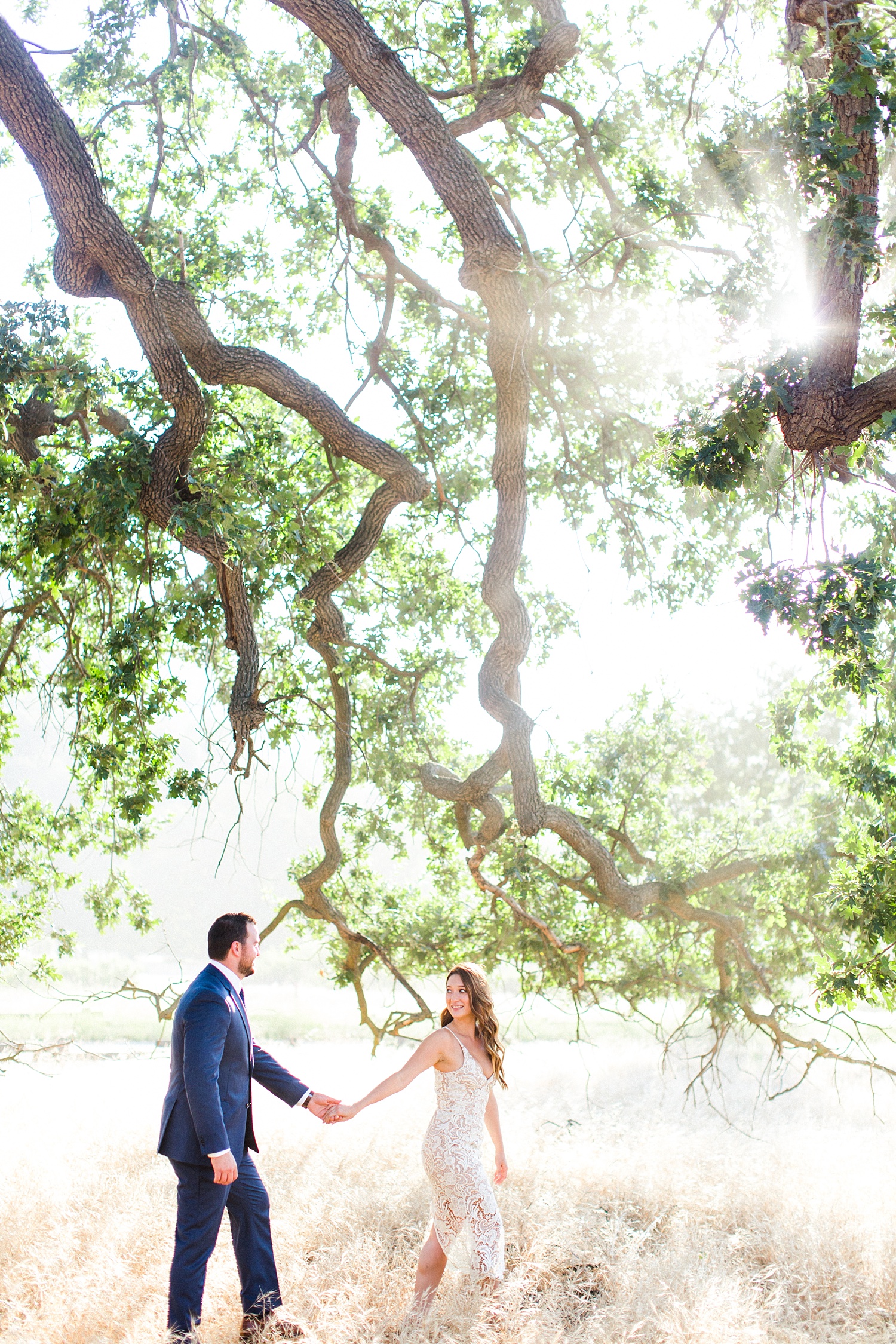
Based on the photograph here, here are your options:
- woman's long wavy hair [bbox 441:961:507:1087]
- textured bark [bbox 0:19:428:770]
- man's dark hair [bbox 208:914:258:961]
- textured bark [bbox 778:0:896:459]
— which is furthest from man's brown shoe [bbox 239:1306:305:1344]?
textured bark [bbox 778:0:896:459]

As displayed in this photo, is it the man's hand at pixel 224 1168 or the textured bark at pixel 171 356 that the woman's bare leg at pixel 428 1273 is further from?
the textured bark at pixel 171 356

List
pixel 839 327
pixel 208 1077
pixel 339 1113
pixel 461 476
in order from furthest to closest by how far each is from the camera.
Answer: pixel 461 476 < pixel 339 1113 < pixel 839 327 < pixel 208 1077

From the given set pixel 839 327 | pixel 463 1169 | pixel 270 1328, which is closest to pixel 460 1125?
pixel 463 1169

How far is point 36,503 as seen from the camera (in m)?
5.93

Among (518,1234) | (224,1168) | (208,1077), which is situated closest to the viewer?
(224,1168)

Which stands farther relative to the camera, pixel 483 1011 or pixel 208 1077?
pixel 483 1011

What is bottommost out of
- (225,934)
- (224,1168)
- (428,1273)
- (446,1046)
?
(428,1273)

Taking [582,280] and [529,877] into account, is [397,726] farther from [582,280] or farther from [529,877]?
[582,280]

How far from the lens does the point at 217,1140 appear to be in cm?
379

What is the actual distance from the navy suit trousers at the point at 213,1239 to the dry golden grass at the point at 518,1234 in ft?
0.51

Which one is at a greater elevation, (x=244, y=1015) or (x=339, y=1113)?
(x=244, y=1015)

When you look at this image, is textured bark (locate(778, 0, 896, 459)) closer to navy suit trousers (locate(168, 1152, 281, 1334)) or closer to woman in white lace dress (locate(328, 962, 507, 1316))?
woman in white lace dress (locate(328, 962, 507, 1316))

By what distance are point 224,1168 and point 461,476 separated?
6.27 m

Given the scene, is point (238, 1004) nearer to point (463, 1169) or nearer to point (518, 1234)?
point (463, 1169)
